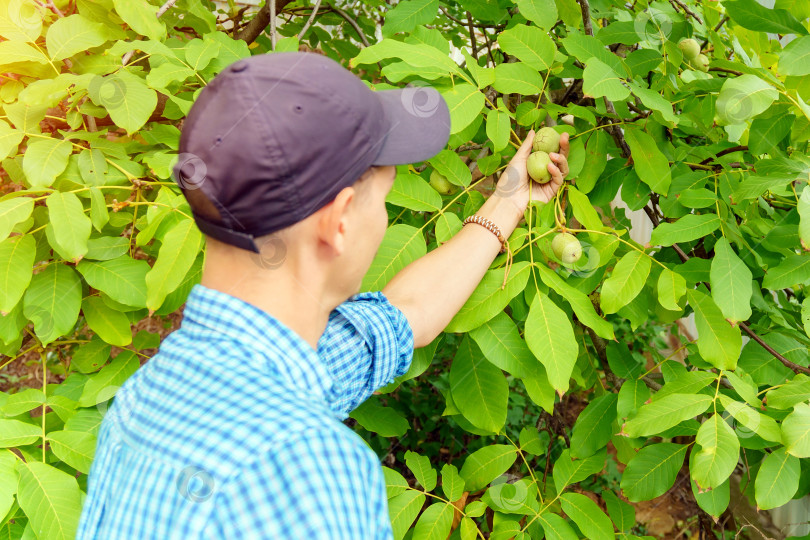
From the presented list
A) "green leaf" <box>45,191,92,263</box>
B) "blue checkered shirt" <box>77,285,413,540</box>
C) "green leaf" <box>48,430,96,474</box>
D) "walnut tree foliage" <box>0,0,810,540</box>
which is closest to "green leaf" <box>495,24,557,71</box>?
"walnut tree foliage" <box>0,0,810,540</box>

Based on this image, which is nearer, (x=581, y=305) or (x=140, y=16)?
(x=581, y=305)

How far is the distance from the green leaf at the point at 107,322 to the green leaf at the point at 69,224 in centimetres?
26

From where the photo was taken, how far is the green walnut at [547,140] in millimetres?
1611

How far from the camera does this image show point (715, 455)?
1.32 meters

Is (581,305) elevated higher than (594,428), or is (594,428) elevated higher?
(581,305)

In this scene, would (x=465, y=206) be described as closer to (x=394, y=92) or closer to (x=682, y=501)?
(x=394, y=92)

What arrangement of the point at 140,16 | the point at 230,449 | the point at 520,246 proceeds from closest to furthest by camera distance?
the point at 230,449
the point at 520,246
the point at 140,16

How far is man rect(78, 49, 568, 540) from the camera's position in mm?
783

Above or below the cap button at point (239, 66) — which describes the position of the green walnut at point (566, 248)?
below

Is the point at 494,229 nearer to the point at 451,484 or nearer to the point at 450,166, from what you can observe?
the point at 450,166

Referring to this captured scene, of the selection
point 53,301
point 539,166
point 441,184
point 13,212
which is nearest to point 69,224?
point 13,212

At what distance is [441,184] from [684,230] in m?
0.65

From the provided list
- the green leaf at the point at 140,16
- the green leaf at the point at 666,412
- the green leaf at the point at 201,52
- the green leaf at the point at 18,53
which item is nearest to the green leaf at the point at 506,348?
the green leaf at the point at 666,412

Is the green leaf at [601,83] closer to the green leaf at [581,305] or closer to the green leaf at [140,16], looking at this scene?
the green leaf at [581,305]
